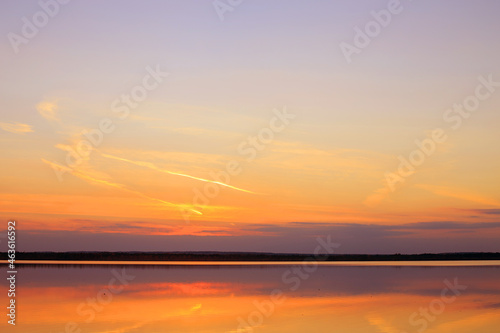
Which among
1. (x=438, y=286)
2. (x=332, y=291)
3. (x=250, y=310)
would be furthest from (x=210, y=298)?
(x=438, y=286)

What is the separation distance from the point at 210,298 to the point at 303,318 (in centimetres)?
686

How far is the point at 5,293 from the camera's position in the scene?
1030 inches

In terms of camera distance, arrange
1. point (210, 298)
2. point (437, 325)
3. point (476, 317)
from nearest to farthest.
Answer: point (437, 325) → point (476, 317) → point (210, 298)

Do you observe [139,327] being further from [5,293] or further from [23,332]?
[5,293]

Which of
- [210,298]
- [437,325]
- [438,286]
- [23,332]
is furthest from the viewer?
[438,286]

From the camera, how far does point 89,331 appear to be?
54.5 feet

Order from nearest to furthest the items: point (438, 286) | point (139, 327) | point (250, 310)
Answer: point (139, 327)
point (250, 310)
point (438, 286)

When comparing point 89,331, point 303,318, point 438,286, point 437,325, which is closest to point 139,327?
point 89,331

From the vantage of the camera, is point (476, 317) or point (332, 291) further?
point (332, 291)

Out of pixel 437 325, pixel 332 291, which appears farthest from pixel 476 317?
pixel 332 291

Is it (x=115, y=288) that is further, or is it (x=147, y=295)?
(x=115, y=288)

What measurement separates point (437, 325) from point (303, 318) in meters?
3.78

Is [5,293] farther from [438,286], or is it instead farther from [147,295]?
[438,286]

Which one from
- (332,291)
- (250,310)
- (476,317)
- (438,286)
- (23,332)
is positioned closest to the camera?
(23,332)
